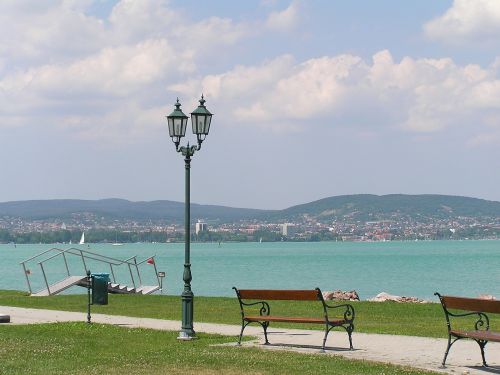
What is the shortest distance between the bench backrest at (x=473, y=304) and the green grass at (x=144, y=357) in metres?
1.15

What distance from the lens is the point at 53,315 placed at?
2338 cm

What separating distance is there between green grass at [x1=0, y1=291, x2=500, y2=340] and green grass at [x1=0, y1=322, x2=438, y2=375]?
4385mm

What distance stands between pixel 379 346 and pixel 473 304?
3003 millimetres

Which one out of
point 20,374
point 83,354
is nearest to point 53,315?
point 83,354

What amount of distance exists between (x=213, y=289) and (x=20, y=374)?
53.1 meters

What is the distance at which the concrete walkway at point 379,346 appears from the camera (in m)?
13.5

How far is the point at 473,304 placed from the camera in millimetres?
12977

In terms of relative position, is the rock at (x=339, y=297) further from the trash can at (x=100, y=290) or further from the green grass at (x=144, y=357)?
the green grass at (x=144, y=357)

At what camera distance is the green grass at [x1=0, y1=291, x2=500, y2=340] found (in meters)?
20.2

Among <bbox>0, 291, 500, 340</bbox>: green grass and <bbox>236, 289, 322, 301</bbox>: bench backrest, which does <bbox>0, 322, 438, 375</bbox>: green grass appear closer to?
<bbox>236, 289, 322, 301</bbox>: bench backrest

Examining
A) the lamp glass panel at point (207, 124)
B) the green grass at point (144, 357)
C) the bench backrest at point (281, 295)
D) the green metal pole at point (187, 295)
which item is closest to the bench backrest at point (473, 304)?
the green grass at point (144, 357)

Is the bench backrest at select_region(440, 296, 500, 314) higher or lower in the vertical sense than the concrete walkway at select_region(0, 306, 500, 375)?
higher

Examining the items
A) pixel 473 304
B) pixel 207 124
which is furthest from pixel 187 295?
pixel 473 304

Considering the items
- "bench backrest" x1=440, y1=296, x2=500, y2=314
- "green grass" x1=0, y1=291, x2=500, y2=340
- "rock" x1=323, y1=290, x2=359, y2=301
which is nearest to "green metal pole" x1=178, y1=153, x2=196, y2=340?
"green grass" x1=0, y1=291, x2=500, y2=340
